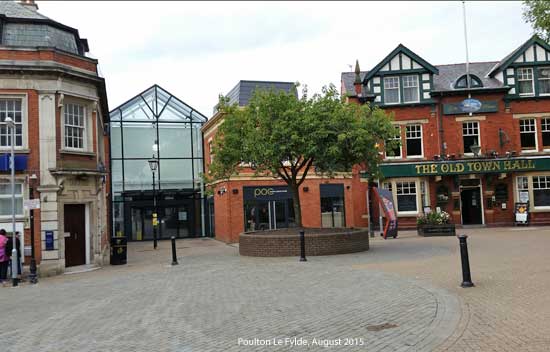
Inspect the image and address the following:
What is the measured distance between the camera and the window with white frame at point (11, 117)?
16375mm

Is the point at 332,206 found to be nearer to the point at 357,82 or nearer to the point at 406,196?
the point at 406,196

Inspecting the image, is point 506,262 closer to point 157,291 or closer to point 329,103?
point 329,103

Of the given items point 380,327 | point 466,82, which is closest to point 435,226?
point 466,82

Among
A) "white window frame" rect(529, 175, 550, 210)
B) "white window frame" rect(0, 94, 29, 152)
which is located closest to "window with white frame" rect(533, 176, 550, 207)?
"white window frame" rect(529, 175, 550, 210)

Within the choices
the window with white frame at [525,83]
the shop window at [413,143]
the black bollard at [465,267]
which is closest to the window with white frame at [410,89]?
the shop window at [413,143]

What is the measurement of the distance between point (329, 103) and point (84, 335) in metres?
12.1

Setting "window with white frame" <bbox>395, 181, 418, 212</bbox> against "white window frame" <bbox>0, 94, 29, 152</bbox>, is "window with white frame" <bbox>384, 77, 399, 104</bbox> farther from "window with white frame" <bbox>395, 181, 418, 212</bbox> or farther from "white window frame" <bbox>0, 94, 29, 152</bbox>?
"white window frame" <bbox>0, 94, 29, 152</bbox>

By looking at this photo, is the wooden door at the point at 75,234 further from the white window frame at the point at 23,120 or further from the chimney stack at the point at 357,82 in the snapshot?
the chimney stack at the point at 357,82

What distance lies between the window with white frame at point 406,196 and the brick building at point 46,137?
17.5m

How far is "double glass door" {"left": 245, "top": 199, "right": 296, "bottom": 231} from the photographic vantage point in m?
26.2

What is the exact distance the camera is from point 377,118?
17734 millimetres

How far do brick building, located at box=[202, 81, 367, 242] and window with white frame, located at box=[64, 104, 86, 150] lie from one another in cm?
865

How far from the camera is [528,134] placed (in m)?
28.4

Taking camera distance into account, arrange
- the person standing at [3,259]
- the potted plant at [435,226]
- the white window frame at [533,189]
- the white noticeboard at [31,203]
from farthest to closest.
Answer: the white window frame at [533,189] < the potted plant at [435,226] < the white noticeboard at [31,203] < the person standing at [3,259]
